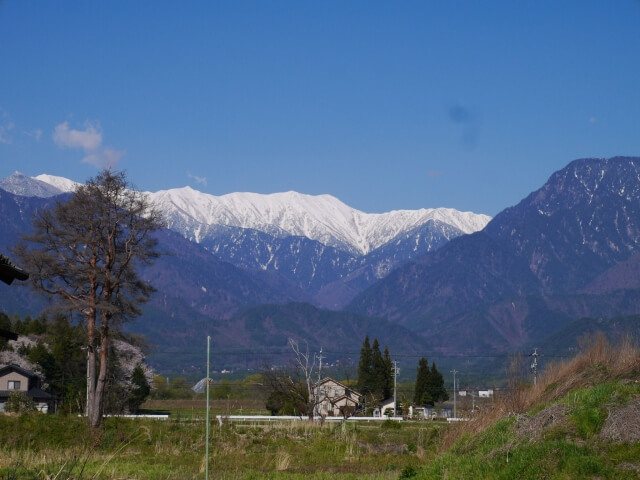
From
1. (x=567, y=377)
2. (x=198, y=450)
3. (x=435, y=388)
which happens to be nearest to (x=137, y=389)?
(x=435, y=388)

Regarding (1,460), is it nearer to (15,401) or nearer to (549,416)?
(549,416)

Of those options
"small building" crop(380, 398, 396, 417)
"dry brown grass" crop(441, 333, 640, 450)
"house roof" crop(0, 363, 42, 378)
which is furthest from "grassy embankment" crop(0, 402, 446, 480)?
"small building" crop(380, 398, 396, 417)

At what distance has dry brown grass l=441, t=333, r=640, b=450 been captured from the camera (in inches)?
896

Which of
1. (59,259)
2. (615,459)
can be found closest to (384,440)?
(59,259)

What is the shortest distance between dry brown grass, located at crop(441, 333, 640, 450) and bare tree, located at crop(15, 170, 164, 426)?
1677cm

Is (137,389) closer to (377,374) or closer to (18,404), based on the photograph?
(18,404)

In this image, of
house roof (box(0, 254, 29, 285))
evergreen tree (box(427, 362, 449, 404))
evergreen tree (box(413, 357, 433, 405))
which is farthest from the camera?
evergreen tree (box(427, 362, 449, 404))

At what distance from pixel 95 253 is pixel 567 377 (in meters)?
20.7

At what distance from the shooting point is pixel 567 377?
80.2ft

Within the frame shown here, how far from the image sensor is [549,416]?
776 inches

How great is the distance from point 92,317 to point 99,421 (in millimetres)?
4263

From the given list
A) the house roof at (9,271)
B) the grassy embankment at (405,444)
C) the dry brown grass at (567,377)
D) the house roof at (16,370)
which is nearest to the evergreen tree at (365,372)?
the house roof at (16,370)

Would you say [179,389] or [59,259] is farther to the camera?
[179,389]

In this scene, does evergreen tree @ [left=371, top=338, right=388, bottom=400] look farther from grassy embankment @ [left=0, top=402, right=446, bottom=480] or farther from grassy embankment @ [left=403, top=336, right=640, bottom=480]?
grassy embankment @ [left=403, top=336, right=640, bottom=480]
